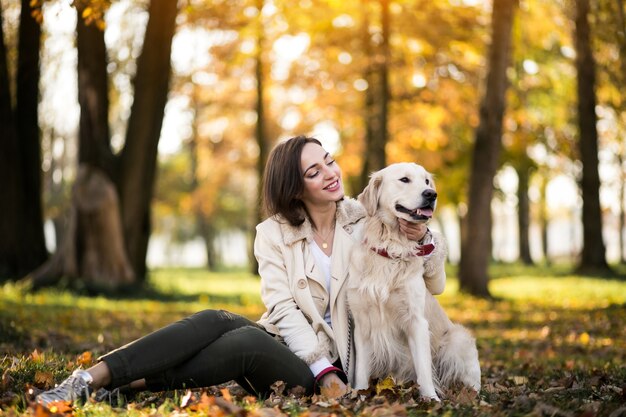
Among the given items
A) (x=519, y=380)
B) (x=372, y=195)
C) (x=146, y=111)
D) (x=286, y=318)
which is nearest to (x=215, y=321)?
(x=286, y=318)

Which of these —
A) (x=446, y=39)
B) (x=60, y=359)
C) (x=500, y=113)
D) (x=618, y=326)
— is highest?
(x=446, y=39)

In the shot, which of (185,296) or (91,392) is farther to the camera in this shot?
(185,296)

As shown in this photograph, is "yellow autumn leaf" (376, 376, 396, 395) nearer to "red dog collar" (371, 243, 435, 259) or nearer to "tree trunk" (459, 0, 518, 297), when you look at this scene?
"red dog collar" (371, 243, 435, 259)

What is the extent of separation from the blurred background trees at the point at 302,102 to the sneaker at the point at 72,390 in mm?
2122

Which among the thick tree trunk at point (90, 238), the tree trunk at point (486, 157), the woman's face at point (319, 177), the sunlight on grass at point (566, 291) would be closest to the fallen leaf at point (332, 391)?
the woman's face at point (319, 177)

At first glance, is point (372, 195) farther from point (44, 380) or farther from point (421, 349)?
point (44, 380)

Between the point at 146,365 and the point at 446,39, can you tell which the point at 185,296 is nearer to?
the point at 446,39

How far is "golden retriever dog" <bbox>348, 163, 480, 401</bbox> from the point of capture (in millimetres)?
4418

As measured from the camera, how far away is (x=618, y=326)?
30.4 feet

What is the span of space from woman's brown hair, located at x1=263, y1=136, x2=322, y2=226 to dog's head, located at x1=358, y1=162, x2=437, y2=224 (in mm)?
438

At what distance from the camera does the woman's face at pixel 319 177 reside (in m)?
4.69

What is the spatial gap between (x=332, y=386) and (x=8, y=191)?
401 inches

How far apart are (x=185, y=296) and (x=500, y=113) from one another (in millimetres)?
6414

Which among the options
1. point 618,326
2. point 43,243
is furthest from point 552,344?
point 43,243
